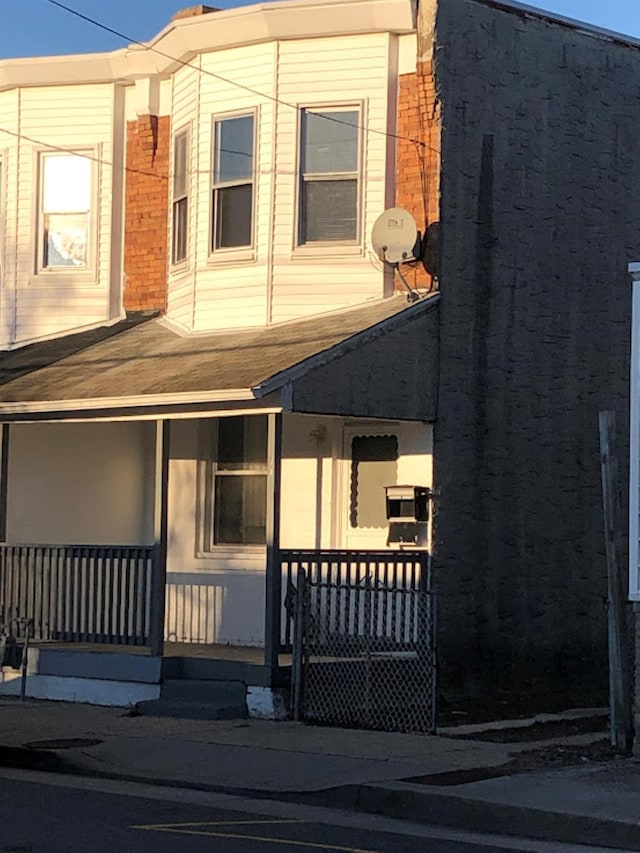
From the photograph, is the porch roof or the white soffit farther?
the white soffit

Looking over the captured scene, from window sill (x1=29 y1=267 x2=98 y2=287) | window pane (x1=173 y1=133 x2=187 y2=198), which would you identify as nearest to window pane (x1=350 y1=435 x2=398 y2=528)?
window pane (x1=173 y1=133 x2=187 y2=198)

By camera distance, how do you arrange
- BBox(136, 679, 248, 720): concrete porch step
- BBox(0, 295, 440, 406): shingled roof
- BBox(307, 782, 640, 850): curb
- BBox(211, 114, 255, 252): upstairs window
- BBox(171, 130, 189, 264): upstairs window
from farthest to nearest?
Answer: BBox(171, 130, 189, 264): upstairs window → BBox(211, 114, 255, 252): upstairs window → BBox(0, 295, 440, 406): shingled roof → BBox(136, 679, 248, 720): concrete porch step → BBox(307, 782, 640, 850): curb

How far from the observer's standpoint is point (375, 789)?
34.3 feet

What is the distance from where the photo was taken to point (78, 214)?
17.9 m

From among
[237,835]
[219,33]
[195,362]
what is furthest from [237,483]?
[237,835]

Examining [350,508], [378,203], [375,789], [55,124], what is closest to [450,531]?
[350,508]

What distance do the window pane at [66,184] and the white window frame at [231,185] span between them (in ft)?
7.33

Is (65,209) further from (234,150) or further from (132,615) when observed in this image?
(132,615)

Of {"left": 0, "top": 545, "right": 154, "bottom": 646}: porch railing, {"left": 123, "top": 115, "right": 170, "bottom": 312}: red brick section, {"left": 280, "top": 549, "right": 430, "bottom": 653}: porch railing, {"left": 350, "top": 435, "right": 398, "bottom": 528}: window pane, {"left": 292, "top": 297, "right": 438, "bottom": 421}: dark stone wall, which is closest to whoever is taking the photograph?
{"left": 292, "top": 297, "right": 438, "bottom": 421}: dark stone wall

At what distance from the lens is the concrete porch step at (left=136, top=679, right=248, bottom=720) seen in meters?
14.0

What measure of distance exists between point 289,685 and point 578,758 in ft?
10.2

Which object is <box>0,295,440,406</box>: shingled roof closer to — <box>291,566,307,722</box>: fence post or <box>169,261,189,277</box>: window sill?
<box>169,261,189,277</box>: window sill

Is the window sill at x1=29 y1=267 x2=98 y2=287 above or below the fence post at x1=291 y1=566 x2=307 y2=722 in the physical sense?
above

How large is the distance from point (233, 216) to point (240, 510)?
10.8 feet
